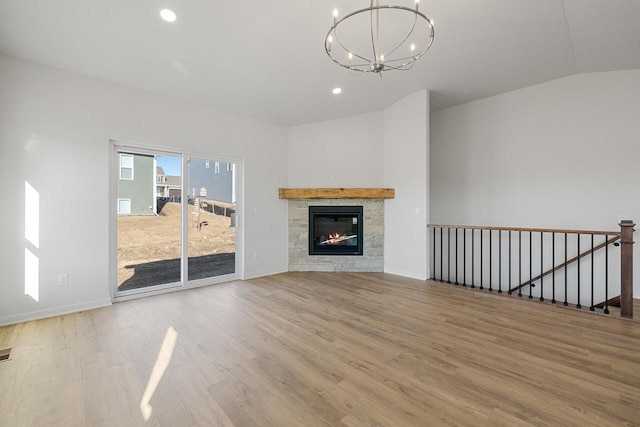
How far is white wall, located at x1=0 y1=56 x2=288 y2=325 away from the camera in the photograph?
2.90m

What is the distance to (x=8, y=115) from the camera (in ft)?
9.45

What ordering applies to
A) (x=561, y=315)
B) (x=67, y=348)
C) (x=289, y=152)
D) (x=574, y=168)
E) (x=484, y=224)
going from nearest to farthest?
(x=67, y=348), (x=561, y=315), (x=574, y=168), (x=484, y=224), (x=289, y=152)

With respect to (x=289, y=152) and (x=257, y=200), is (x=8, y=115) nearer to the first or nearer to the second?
(x=257, y=200)

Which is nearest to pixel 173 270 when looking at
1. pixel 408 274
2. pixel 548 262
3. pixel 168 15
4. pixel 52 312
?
pixel 52 312

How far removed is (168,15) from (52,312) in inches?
135

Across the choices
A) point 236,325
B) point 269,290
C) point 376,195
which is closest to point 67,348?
point 236,325

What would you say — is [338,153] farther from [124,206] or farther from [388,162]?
[124,206]

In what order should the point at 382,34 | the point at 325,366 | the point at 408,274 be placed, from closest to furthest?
the point at 325,366, the point at 382,34, the point at 408,274

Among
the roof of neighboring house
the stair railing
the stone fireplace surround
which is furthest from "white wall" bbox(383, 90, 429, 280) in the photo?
the roof of neighboring house

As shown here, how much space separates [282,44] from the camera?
2.91 meters

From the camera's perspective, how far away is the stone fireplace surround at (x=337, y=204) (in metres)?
5.15

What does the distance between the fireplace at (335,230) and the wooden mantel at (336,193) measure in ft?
0.98

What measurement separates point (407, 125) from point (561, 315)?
337 cm

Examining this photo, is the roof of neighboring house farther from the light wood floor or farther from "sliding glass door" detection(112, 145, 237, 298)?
the light wood floor
